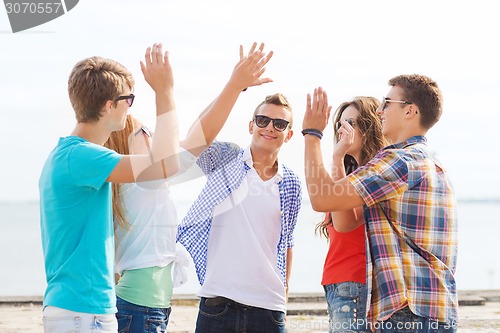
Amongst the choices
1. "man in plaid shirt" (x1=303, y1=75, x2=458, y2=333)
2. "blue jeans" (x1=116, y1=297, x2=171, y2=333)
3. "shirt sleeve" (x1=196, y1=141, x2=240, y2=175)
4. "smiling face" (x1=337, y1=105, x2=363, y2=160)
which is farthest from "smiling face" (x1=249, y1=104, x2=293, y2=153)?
"blue jeans" (x1=116, y1=297, x2=171, y2=333)

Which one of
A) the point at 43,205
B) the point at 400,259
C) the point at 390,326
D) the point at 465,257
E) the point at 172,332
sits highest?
the point at 43,205

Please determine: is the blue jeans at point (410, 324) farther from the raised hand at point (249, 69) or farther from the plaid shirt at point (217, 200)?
the raised hand at point (249, 69)

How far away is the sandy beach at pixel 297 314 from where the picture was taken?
321 inches

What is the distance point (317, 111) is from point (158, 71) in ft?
3.26

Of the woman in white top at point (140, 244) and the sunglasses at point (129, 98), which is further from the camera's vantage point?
the woman in white top at point (140, 244)

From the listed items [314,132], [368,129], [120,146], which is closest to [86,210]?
[120,146]

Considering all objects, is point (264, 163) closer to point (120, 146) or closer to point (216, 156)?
point (216, 156)

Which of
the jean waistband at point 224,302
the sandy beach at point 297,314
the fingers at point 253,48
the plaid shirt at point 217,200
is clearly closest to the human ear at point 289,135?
the plaid shirt at point 217,200

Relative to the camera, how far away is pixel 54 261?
3.60 m

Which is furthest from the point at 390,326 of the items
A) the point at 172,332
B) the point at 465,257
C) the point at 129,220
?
the point at 465,257

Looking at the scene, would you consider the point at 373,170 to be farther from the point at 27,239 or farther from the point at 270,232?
the point at 27,239

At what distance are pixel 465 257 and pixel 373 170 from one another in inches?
1597

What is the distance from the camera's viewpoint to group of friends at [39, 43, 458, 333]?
11.7ft

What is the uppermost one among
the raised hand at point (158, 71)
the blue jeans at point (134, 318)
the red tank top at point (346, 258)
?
the raised hand at point (158, 71)
